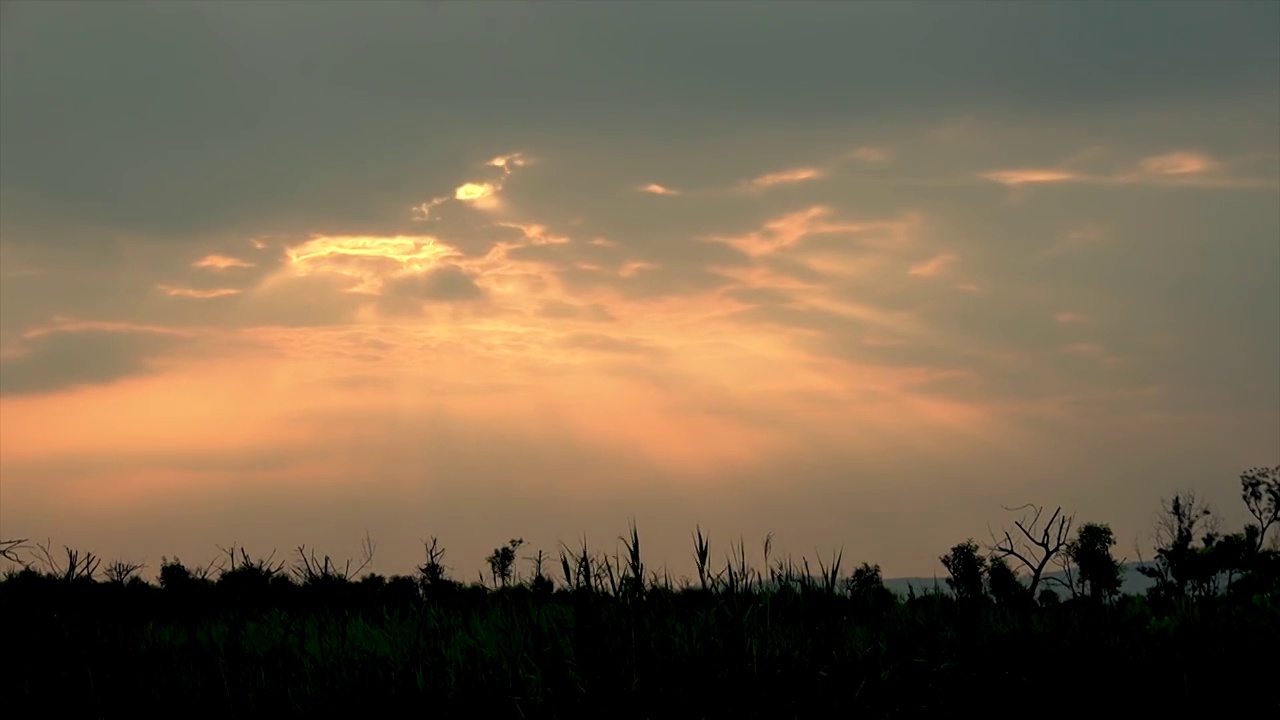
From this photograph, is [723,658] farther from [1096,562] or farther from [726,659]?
[1096,562]

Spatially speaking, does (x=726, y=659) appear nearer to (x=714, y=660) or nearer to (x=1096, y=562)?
(x=714, y=660)

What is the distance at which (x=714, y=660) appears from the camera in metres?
10.6

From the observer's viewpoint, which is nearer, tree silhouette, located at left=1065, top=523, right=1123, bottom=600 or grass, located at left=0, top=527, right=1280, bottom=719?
grass, located at left=0, top=527, right=1280, bottom=719

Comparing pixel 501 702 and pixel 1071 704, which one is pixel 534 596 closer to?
pixel 501 702

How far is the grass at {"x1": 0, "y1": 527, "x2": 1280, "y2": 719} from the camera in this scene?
34.2 feet

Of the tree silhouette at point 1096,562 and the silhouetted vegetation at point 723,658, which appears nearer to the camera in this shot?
the silhouetted vegetation at point 723,658

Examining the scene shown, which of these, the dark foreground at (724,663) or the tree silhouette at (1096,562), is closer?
the dark foreground at (724,663)

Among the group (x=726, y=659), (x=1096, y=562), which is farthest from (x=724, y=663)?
(x=1096, y=562)

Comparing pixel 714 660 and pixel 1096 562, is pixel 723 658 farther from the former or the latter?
pixel 1096 562

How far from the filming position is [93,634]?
17.7 m

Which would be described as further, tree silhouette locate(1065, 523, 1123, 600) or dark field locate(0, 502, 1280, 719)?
tree silhouette locate(1065, 523, 1123, 600)

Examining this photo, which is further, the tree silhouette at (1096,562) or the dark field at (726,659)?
the tree silhouette at (1096,562)

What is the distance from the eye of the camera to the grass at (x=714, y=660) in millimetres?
10414

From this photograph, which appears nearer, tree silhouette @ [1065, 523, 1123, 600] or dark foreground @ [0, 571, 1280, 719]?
dark foreground @ [0, 571, 1280, 719]
